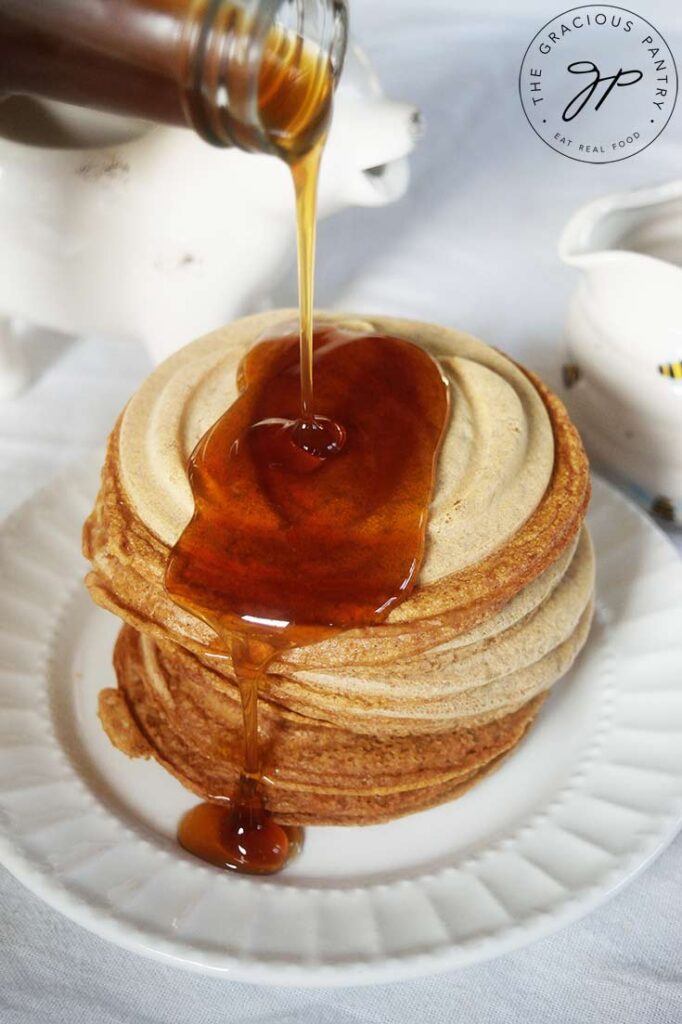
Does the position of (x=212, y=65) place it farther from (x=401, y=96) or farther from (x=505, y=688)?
(x=401, y=96)

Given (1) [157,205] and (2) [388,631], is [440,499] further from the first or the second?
(1) [157,205]

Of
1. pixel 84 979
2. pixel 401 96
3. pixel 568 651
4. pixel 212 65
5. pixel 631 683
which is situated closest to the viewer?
pixel 212 65

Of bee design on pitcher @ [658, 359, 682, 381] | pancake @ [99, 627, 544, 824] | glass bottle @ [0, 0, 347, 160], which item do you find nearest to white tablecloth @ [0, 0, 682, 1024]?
pancake @ [99, 627, 544, 824]

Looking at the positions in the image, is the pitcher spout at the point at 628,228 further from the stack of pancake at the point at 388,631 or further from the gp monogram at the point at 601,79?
the stack of pancake at the point at 388,631

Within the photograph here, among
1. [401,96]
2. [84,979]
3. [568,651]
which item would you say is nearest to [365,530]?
[568,651]

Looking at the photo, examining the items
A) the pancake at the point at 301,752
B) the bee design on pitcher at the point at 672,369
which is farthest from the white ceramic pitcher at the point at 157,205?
the pancake at the point at 301,752

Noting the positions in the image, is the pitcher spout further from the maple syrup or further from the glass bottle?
the glass bottle
